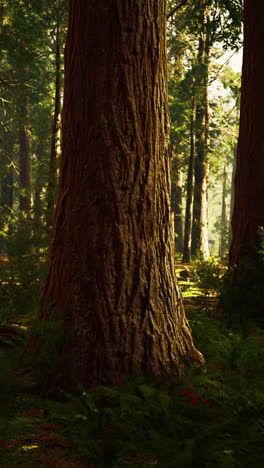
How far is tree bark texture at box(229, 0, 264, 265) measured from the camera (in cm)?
793

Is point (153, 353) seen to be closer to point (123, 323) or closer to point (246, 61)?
point (123, 323)

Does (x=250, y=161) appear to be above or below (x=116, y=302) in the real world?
above

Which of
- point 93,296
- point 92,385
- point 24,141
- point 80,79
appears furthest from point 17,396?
point 24,141

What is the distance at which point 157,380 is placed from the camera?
401 centimetres

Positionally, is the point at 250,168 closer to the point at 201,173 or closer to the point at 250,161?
the point at 250,161

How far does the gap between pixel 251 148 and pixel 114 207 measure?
473 cm

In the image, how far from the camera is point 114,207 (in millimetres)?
4129

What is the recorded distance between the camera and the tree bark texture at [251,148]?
793cm

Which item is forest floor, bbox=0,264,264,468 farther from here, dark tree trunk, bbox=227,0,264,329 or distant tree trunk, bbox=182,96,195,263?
distant tree trunk, bbox=182,96,195,263

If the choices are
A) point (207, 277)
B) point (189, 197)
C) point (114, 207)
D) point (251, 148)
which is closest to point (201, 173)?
point (189, 197)

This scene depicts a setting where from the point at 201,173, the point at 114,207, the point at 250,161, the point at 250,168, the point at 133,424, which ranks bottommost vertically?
the point at 133,424

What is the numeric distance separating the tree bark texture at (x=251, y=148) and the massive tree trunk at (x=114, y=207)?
4006 mm

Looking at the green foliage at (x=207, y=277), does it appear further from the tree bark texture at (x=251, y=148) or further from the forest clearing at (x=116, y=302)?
the forest clearing at (x=116, y=302)

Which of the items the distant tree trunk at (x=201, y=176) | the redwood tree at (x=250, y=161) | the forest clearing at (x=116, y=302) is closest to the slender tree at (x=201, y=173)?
the distant tree trunk at (x=201, y=176)
